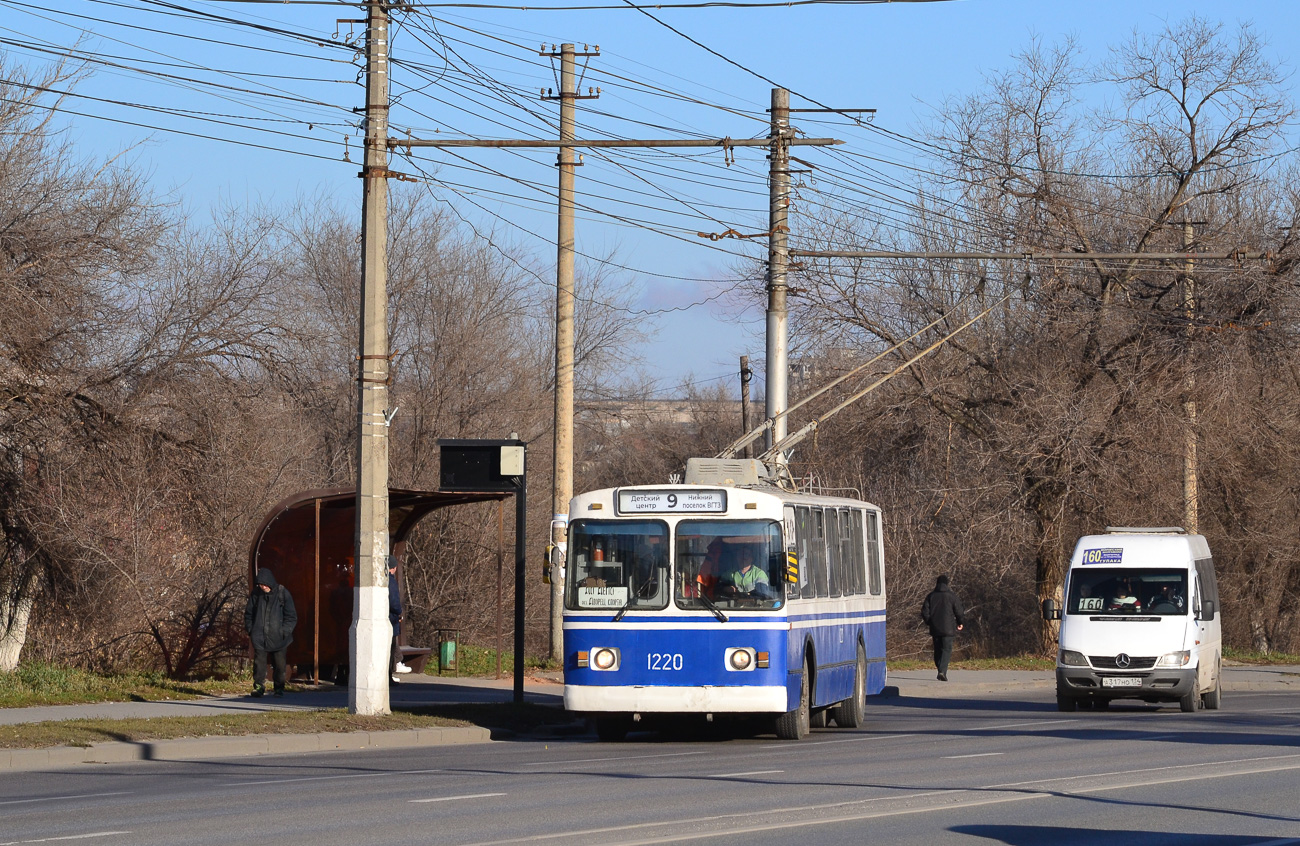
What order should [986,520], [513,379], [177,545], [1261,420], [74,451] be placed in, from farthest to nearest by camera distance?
[513,379] → [1261,420] → [986,520] → [177,545] → [74,451]

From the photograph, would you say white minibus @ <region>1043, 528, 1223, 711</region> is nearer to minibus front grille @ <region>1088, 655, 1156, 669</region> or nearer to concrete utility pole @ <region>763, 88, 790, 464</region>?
minibus front grille @ <region>1088, 655, 1156, 669</region>

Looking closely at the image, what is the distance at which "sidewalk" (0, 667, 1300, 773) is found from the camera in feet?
49.0

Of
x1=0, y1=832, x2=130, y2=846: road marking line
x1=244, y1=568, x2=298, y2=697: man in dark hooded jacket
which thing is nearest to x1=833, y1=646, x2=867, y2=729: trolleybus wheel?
x1=244, y1=568, x2=298, y2=697: man in dark hooded jacket

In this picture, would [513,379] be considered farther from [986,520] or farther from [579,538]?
[579,538]

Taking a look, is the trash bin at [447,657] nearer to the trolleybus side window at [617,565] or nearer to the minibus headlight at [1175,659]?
the trolleybus side window at [617,565]

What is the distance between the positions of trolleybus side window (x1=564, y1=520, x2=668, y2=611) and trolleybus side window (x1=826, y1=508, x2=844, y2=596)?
9.07ft

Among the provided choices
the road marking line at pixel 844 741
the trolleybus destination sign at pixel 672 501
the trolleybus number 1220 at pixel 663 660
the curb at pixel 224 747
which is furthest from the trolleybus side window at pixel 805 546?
the curb at pixel 224 747

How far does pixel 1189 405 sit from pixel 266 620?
18468 mm

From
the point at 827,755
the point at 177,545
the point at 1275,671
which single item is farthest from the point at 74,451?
the point at 1275,671

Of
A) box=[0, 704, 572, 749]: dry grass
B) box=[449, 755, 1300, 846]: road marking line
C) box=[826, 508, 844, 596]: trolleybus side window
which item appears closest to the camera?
box=[449, 755, 1300, 846]: road marking line

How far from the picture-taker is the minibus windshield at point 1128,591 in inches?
930

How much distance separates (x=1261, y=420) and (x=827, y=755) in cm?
2124

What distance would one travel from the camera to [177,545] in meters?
23.6

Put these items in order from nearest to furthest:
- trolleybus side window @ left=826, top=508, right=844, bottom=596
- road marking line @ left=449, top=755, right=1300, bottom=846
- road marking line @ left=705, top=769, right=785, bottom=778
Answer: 1. road marking line @ left=449, top=755, right=1300, bottom=846
2. road marking line @ left=705, top=769, right=785, bottom=778
3. trolleybus side window @ left=826, top=508, right=844, bottom=596
